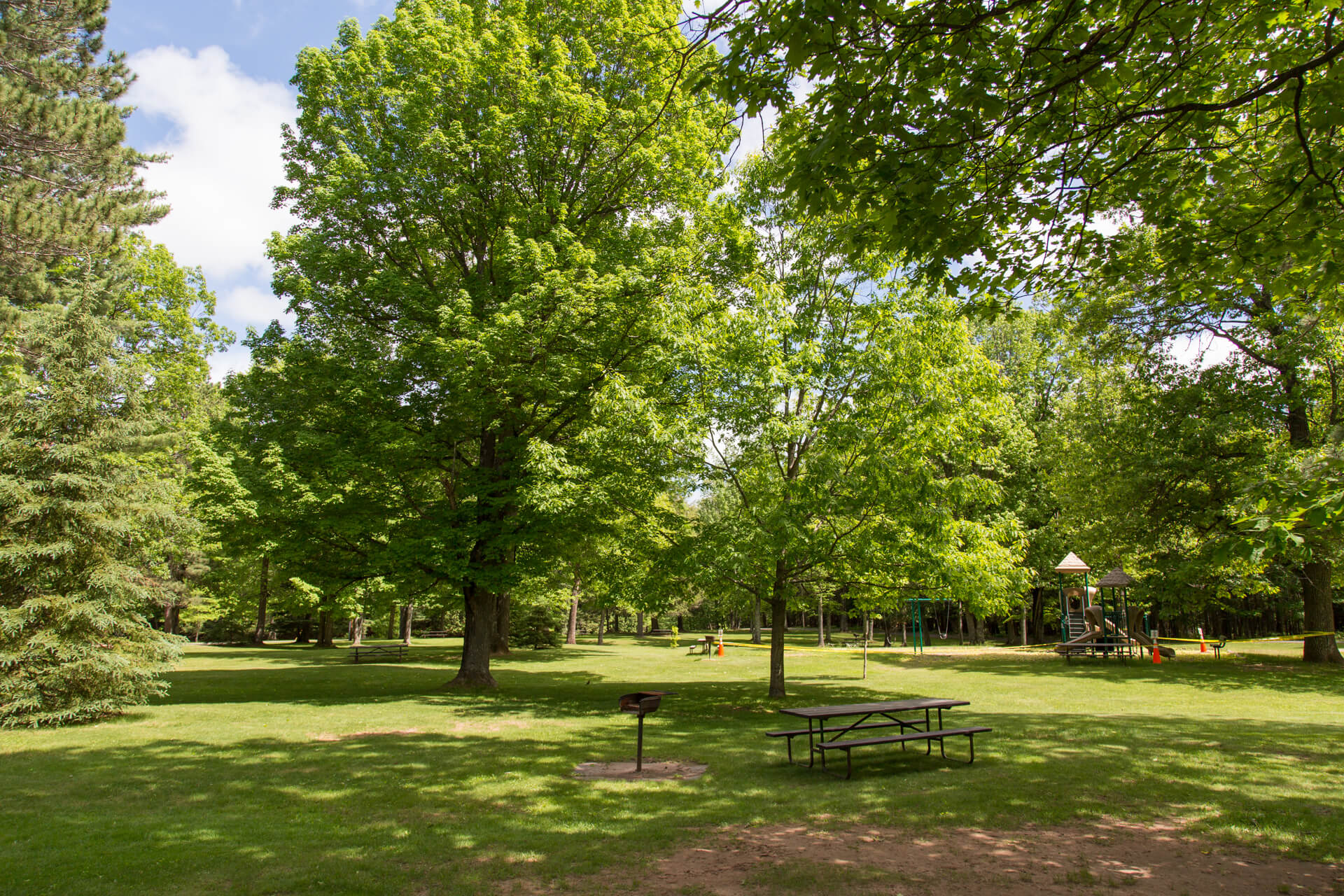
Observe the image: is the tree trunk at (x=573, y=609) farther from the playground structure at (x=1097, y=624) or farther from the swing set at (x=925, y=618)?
the playground structure at (x=1097, y=624)

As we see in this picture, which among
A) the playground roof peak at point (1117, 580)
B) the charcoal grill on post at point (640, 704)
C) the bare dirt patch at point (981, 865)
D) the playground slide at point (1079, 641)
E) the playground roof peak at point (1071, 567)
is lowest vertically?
the playground slide at point (1079, 641)

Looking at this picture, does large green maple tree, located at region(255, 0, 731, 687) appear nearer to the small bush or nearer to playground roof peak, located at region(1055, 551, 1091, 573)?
the small bush

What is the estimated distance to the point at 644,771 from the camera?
8969mm

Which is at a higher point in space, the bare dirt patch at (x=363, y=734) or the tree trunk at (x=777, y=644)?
the tree trunk at (x=777, y=644)

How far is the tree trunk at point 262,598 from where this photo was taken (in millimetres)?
34531

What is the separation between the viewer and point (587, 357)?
640 inches

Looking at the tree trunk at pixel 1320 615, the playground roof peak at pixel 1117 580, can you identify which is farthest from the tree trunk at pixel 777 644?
the tree trunk at pixel 1320 615

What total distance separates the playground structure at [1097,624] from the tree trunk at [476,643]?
2083cm

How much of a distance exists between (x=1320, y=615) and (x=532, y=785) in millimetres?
25375

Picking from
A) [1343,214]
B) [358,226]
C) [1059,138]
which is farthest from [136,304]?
[1343,214]

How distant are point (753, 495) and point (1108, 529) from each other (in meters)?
16.0

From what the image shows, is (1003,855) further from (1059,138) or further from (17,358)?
(17,358)

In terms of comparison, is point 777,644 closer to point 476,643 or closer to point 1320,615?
point 476,643

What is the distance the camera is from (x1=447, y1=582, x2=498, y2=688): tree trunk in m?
18.1
